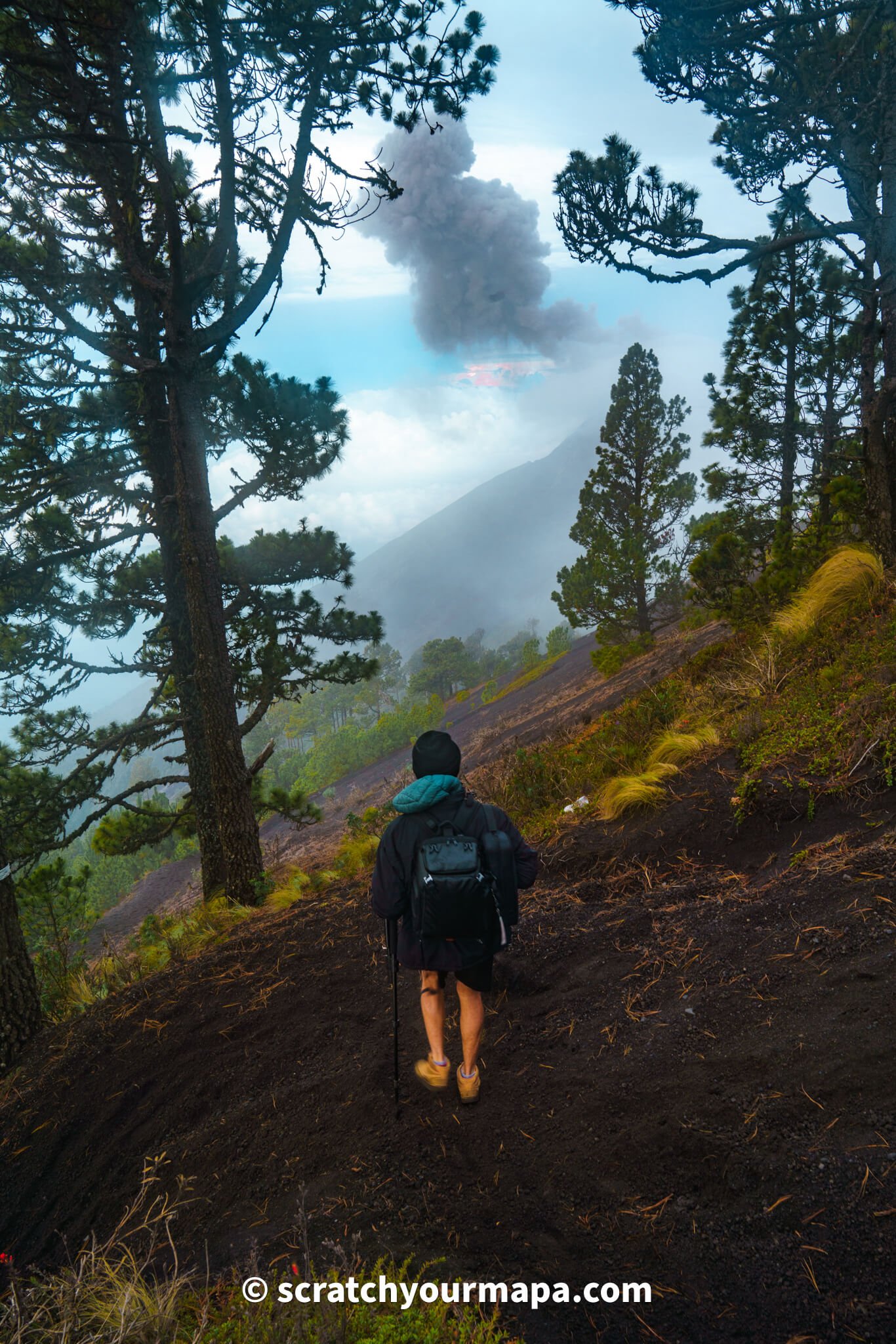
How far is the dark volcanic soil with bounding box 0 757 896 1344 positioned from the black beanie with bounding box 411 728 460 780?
158 centimetres

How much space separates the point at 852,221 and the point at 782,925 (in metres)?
8.03

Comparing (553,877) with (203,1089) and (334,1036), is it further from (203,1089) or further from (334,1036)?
(203,1089)

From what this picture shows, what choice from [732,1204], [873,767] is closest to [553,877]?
[873,767]

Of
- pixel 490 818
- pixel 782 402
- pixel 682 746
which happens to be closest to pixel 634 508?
pixel 782 402

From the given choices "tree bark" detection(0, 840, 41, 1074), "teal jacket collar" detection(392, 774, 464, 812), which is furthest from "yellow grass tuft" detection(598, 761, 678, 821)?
"tree bark" detection(0, 840, 41, 1074)

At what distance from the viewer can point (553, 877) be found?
554cm

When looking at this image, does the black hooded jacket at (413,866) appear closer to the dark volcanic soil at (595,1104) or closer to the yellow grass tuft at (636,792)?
the dark volcanic soil at (595,1104)

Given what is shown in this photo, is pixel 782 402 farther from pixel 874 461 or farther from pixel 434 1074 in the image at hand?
pixel 434 1074

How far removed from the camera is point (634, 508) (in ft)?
69.1

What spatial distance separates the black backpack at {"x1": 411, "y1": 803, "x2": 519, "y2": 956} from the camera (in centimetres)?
302

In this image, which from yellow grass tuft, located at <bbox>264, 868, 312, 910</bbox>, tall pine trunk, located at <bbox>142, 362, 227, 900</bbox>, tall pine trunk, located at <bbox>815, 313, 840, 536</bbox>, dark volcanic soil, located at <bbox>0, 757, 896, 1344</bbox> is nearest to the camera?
dark volcanic soil, located at <bbox>0, 757, 896, 1344</bbox>

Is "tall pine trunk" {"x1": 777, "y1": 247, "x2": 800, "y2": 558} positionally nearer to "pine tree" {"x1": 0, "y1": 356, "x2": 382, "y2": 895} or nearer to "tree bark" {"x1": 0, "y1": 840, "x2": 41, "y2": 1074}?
"pine tree" {"x1": 0, "y1": 356, "x2": 382, "y2": 895}

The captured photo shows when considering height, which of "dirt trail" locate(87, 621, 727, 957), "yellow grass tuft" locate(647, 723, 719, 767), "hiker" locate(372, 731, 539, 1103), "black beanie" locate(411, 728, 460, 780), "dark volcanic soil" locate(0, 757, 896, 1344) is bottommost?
"dirt trail" locate(87, 621, 727, 957)

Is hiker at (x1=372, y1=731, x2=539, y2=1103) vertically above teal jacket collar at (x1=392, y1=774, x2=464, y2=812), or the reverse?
teal jacket collar at (x1=392, y1=774, x2=464, y2=812)
